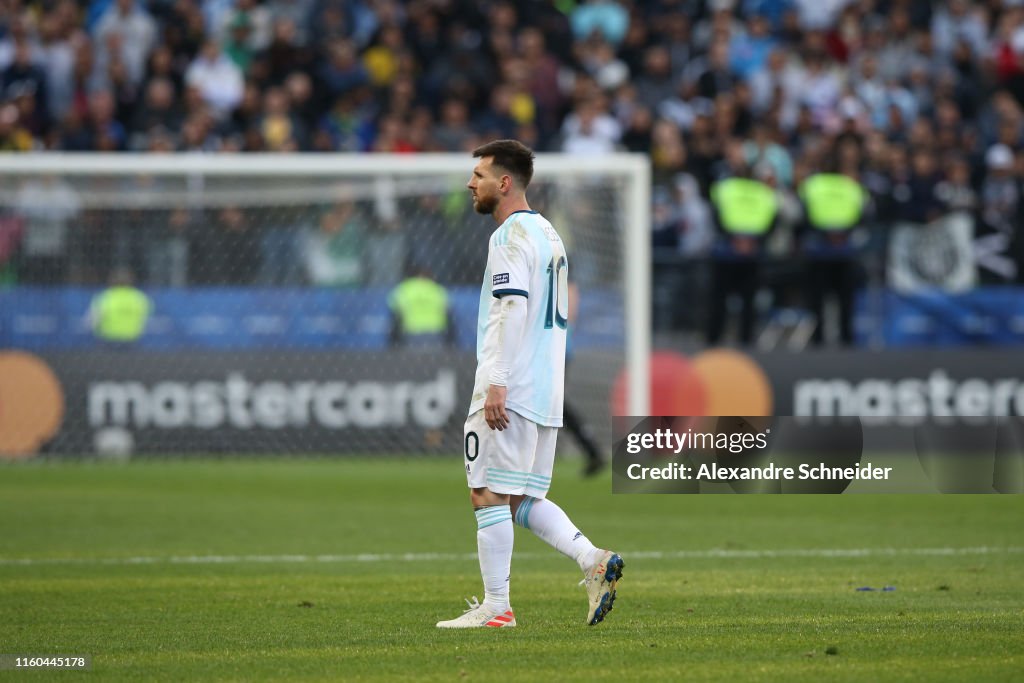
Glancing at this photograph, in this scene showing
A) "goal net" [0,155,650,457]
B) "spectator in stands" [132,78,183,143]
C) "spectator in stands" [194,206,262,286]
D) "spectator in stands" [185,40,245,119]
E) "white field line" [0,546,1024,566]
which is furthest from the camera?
"spectator in stands" [185,40,245,119]

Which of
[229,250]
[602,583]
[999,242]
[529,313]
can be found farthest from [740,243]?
[602,583]

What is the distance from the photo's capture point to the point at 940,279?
751 inches

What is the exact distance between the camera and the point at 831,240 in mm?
19359

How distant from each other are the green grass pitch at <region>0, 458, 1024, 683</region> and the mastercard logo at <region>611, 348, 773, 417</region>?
3.39 meters

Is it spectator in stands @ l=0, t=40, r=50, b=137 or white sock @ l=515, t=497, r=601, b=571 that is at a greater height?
spectator in stands @ l=0, t=40, r=50, b=137

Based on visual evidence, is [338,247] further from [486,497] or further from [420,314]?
[486,497]

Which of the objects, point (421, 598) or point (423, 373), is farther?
point (423, 373)

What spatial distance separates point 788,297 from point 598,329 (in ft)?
8.54

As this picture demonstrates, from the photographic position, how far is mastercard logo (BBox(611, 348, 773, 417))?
60.4 feet

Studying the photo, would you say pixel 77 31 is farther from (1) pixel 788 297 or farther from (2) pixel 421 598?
(2) pixel 421 598

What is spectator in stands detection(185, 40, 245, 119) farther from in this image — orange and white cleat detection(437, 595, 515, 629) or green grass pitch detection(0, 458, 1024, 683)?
orange and white cleat detection(437, 595, 515, 629)

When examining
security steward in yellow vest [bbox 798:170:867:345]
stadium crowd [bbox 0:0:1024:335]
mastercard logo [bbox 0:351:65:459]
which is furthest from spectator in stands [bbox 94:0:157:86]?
security steward in yellow vest [bbox 798:170:867:345]

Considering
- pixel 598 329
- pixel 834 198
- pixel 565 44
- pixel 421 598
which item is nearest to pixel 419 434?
pixel 598 329

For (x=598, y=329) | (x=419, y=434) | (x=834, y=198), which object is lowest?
(x=419, y=434)
